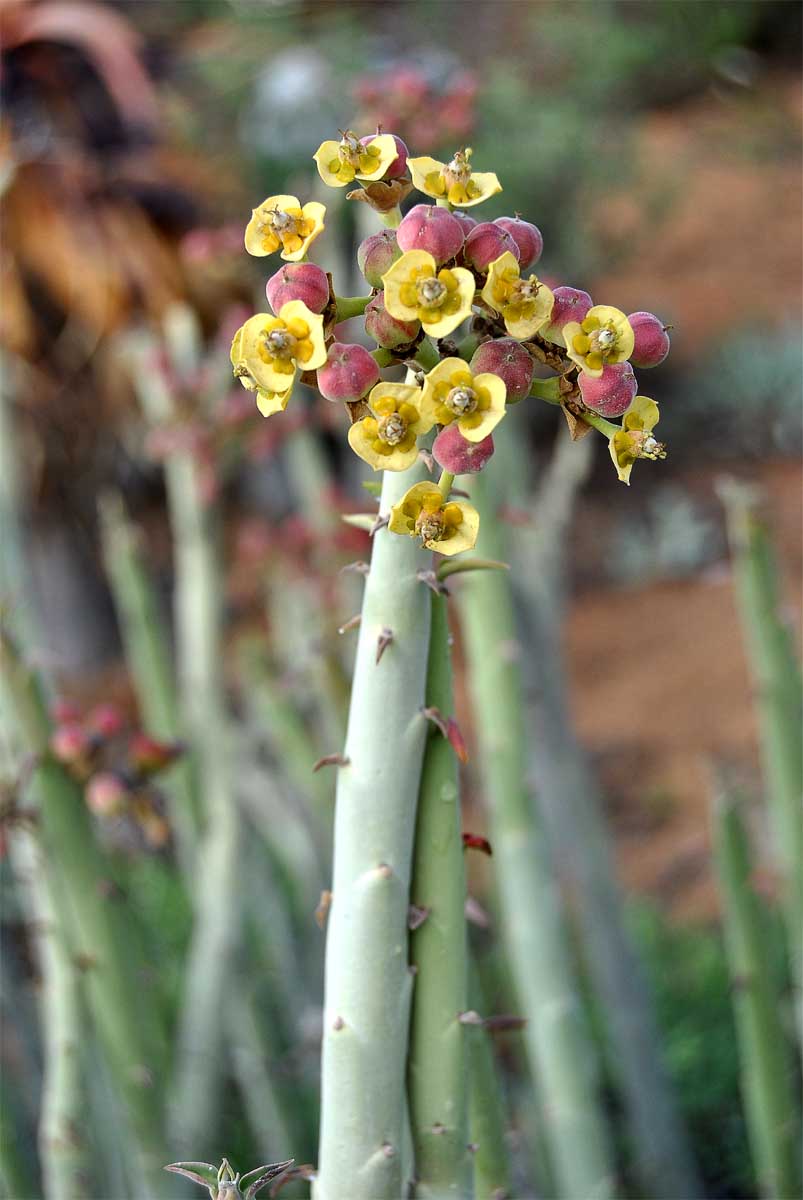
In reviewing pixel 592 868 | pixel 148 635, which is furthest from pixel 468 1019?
pixel 148 635

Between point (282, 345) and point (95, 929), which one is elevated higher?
point (282, 345)

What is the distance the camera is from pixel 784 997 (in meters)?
2.26

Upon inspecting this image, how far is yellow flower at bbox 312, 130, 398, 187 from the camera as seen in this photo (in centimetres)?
60

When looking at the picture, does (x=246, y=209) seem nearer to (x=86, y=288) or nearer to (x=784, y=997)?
(x=86, y=288)

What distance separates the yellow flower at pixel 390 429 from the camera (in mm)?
561

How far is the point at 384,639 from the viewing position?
649 mm

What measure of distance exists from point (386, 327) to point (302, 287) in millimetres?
46

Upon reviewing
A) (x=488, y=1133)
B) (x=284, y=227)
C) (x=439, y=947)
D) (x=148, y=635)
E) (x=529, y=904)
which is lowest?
(x=488, y=1133)

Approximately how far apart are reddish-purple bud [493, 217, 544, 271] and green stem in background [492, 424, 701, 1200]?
97cm

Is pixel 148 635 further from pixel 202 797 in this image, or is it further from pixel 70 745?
pixel 70 745

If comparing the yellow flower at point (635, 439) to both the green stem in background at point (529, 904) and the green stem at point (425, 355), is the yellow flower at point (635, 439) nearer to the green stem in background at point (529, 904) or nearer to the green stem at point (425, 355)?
the green stem at point (425, 355)

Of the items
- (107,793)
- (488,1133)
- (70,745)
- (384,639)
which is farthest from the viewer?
(107,793)

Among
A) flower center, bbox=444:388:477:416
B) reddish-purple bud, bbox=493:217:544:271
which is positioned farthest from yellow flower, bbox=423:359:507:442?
reddish-purple bud, bbox=493:217:544:271

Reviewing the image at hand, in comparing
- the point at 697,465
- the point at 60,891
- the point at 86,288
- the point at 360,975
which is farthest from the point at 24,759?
the point at 697,465
